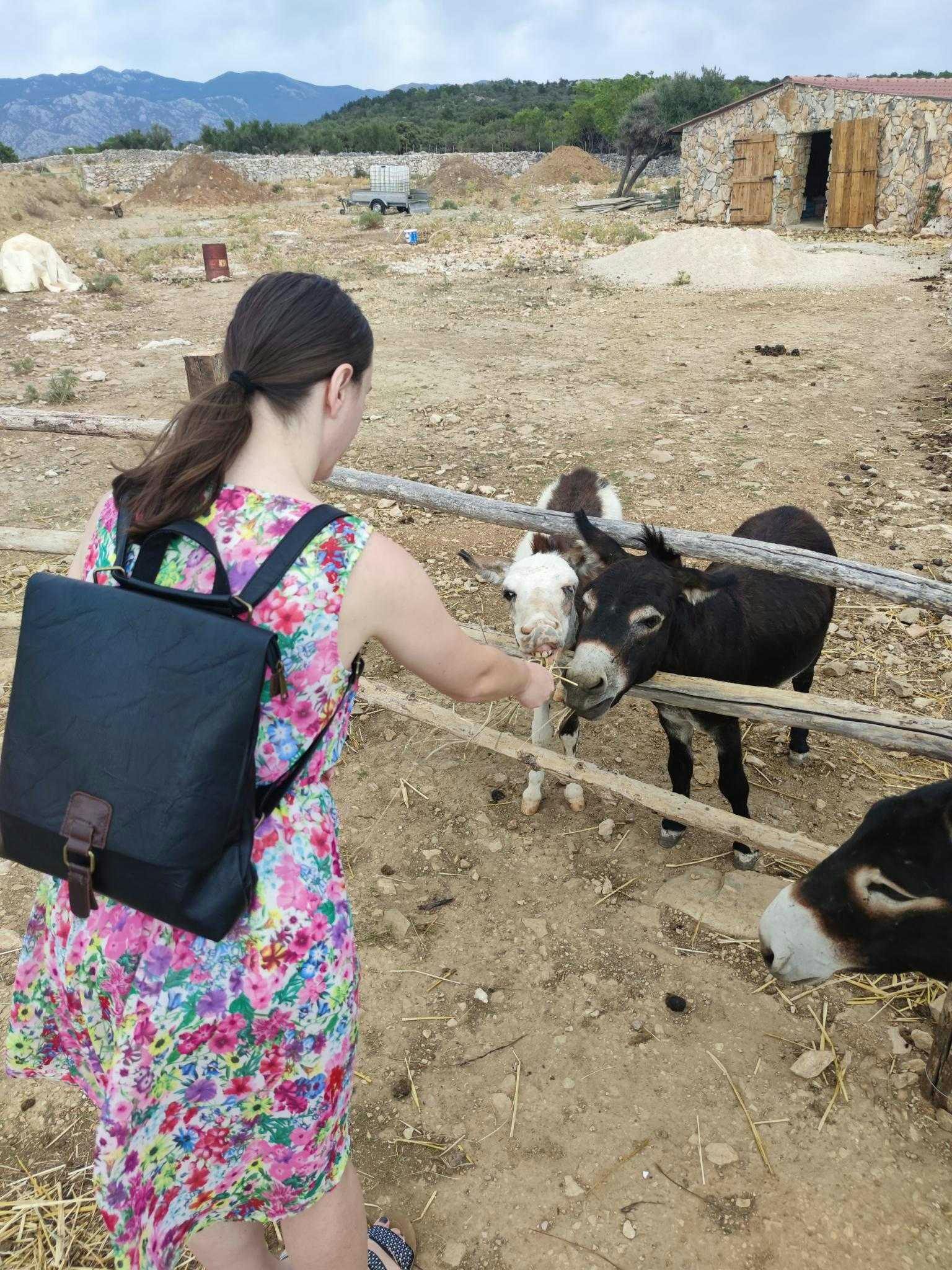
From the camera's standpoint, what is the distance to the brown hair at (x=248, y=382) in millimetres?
1552

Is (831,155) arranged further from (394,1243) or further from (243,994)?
(243,994)

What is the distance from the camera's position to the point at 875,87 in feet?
81.0

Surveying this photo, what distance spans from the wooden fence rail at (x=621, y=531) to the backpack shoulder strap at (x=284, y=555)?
2512mm

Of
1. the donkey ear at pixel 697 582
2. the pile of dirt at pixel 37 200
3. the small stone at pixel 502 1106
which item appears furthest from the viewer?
the pile of dirt at pixel 37 200

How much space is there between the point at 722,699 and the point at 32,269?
17968mm

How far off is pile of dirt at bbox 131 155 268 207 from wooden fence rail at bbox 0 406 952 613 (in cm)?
3662

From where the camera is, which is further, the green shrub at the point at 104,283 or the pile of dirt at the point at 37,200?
the pile of dirt at the point at 37,200

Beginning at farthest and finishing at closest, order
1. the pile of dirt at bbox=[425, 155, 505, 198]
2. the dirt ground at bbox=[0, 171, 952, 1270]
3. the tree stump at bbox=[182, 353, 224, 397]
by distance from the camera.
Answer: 1. the pile of dirt at bbox=[425, 155, 505, 198]
2. the tree stump at bbox=[182, 353, 224, 397]
3. the dirt ground at bbox=[0, 171, 952, 1270]

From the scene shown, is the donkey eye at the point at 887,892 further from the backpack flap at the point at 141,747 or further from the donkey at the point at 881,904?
the backpack flap at the point at 141,747

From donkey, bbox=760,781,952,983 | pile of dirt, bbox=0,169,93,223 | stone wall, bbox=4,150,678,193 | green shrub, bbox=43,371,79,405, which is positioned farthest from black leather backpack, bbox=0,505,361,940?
stone wall, bbox=4,150,678,193

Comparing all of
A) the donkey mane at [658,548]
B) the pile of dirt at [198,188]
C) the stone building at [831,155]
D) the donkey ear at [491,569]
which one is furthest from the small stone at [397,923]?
the pile of dirt at [198,188]

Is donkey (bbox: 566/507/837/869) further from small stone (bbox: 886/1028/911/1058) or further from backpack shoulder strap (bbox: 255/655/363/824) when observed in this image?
backpack shoulder strap (bbox: 255/655/363/824)

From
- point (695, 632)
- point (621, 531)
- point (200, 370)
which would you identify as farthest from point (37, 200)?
point (695, 632)

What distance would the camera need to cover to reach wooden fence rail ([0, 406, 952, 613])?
3.33 metres
